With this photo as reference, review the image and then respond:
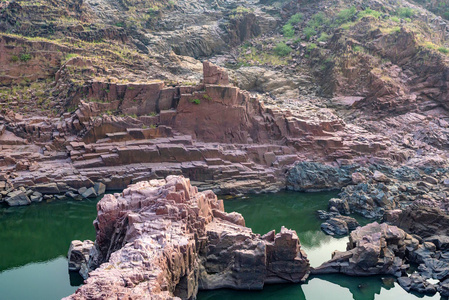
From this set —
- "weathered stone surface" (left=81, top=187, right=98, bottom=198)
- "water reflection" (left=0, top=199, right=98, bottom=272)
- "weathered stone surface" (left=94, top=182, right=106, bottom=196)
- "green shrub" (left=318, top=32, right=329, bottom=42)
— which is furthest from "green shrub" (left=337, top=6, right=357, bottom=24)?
"water reflection" (left=0, top=199, right=98, bottom=272)

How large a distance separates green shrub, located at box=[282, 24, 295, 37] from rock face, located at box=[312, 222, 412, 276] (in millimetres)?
32609

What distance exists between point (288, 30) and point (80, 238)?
34689 millimetres

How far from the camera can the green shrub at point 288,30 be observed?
148 feet

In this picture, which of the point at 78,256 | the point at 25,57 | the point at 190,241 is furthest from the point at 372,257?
the point at 25,57

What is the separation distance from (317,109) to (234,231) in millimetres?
19858

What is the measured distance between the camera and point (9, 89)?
29531 millimetres

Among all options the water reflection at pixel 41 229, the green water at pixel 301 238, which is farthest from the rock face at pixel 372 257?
A: the water reflection at pixel 41 229

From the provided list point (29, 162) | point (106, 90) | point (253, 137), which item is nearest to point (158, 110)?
point (106, 90)

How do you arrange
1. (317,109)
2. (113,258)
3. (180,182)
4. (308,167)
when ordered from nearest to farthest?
(113,258)
(180,182)
(308,167)
(317,109)

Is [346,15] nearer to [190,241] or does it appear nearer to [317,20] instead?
[317,20]

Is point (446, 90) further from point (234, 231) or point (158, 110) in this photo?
point (234, 231)

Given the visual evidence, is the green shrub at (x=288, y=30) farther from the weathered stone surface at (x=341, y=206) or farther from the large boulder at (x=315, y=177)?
the weathered stone surface at (x=341, y=206)

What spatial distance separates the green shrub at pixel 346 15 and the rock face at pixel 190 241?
1293 inches

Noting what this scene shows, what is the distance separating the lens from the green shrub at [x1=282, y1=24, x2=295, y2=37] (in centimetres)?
4513
